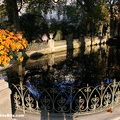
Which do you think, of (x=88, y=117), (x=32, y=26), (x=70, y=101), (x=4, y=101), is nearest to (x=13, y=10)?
(x=32, y=26)

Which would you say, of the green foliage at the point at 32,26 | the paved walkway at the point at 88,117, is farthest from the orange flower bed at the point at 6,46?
the green foliage at the point at 32,26

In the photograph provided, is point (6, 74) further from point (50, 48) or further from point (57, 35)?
point (57, 35)

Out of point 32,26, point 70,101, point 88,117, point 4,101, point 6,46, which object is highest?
point 32,26

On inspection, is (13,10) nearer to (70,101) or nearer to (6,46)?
(6,46)

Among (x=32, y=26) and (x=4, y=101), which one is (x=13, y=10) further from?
(x=4, y=101)

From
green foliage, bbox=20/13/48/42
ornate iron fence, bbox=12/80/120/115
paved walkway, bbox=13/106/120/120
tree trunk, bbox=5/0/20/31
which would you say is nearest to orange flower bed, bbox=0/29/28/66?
ornate iron fence, bbox=12/80/120/115

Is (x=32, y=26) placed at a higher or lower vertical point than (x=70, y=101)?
higher

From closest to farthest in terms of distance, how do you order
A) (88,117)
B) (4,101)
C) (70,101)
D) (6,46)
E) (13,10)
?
(4,101) → (88,117) → (70,101) → (6,46) → (13,10)

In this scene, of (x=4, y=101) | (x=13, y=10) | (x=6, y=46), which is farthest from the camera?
(x=13, y=10)

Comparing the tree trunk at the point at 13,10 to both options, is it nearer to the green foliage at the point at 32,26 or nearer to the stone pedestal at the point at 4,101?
the green foliage at the point at 32,26

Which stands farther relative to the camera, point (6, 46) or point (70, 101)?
point (6, 46)

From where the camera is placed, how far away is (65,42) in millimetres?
21844

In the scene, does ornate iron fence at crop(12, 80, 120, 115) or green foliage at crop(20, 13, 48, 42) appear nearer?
ornate iron fence at crop(12, 80, 120, 115)

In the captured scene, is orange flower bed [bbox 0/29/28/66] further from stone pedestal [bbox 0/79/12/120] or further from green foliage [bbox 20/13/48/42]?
green foliage [bbox 20/13/48/42]
